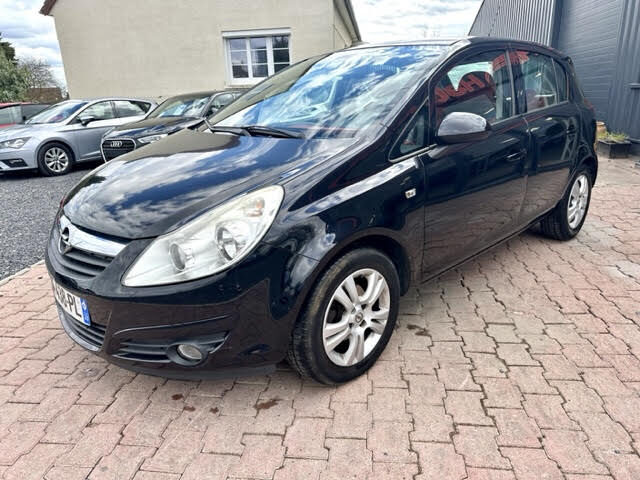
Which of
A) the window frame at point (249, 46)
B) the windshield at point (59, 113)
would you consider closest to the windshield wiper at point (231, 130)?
the windshield at point (59, 113)

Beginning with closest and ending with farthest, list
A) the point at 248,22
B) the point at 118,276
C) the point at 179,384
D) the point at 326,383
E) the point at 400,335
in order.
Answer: the point at 118,276 → the point at 326,383 → the point at 179,384 → the point at 400,335 → the point at 248,22

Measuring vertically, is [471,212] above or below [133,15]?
below

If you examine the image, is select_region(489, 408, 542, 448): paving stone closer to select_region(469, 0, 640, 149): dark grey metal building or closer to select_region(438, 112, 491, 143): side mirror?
select_region(438, 112, 491, 143): side mirror

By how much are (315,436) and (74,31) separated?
15630 millimetres

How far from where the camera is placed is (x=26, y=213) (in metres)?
6.02

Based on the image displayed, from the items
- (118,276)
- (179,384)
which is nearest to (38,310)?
(179,384)

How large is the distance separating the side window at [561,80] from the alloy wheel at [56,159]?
27.1ft

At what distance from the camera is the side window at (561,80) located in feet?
12.5

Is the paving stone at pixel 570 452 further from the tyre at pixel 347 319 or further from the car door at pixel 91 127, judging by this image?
the car door at pixel 91 127

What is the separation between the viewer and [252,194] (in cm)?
201

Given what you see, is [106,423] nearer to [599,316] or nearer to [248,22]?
[599,316]

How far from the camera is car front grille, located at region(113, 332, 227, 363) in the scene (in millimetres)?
1940

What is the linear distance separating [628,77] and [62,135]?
10.4 m

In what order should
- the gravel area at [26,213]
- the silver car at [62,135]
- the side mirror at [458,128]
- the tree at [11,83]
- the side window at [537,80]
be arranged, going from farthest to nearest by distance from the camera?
the tree at [11,83]
the silver car at [62,135]
the gravel area at [26,213]
the side window at [537,80]
the side mirror at [458,128]
